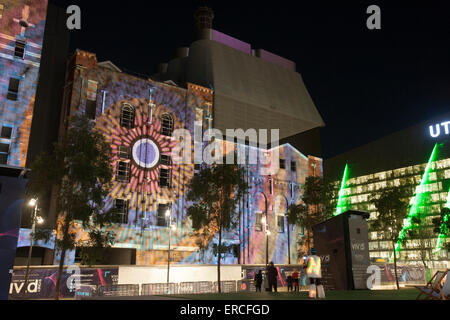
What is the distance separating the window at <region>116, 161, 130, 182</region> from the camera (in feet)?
147

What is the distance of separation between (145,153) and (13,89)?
14792 mm

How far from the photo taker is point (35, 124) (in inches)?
1773

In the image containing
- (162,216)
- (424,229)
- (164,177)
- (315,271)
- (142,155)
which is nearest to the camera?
(315,271)

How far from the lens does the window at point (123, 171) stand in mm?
44688

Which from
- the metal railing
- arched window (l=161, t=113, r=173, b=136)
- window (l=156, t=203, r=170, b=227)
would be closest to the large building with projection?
arched window (l=161, t=113, r=173, b=136)

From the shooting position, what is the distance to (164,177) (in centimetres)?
4750

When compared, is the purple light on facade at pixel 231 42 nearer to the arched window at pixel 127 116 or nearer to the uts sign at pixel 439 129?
the arched window at pixel 127 116

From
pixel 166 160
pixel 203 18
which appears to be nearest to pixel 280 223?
pixel 166 160

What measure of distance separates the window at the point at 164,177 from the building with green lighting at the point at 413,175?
155 ft

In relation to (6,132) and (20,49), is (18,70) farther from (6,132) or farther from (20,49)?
(6,132)

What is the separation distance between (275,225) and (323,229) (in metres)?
31.4

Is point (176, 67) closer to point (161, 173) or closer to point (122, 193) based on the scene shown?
point (161, 173)
